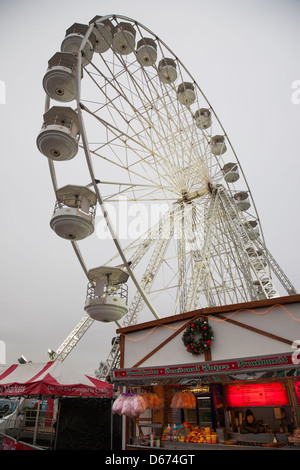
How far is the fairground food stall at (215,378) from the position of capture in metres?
5.61

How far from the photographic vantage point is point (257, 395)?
7363 millimetres

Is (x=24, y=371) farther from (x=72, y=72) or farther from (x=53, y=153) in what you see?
(x=72, y=72)

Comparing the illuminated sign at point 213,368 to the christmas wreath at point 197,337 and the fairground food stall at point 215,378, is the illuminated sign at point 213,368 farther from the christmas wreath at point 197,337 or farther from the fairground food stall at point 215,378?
the christmas wreath at point 197,337

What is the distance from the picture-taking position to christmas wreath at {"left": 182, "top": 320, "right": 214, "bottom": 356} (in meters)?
6.22

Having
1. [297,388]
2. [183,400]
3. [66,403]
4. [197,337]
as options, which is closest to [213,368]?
[197,337]

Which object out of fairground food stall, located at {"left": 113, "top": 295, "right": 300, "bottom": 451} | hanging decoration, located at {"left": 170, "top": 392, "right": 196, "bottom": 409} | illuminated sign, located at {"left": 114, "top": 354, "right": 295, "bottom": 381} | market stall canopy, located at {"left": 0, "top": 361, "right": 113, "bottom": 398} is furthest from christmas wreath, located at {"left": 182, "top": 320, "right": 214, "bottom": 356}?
market stall canopy, located at {"left": 0, "top": 361, "right": 113, "bottom": 398}

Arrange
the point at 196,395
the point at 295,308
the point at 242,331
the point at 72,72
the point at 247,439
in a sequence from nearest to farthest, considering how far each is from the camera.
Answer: the point at 295,308
the point at 242,331
the point at 247,439
the point at 196,395
the point at 72,72

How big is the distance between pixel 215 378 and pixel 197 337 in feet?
3.06

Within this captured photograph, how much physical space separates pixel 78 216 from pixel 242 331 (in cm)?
Result: 579

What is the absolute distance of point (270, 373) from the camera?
519 centimetres

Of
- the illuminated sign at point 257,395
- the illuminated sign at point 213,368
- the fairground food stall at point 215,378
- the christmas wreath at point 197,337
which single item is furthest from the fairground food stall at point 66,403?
the christmas wreath at point 197,337

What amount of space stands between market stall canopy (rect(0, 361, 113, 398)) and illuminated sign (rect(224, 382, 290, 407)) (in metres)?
4.09

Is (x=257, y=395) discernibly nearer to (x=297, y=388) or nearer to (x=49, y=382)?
(x=297, y=388)

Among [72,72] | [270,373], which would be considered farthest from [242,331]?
[72,72]
